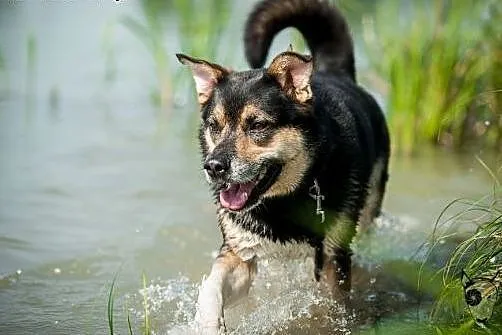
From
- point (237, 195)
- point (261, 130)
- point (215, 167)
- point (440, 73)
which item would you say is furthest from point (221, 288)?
point (440, 73)

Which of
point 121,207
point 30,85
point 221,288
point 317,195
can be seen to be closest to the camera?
point 221,288

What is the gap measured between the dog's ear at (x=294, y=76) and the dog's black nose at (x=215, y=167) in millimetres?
559

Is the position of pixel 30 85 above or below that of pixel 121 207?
above

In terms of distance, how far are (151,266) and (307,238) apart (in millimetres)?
1470

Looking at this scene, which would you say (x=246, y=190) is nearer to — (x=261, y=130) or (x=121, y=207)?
(x=261, y=130)

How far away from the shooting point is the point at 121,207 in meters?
6.63

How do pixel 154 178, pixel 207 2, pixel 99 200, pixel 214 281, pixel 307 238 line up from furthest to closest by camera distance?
1. pixel 207 2
2. pixel 154 178
3. pixel 99 200
4. pixel 307 238
5. pixel 214 281

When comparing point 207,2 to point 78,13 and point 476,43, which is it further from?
point 78,13

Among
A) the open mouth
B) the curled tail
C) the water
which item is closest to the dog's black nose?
the open mouth

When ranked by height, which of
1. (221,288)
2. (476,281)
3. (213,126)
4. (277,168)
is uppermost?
(213,126)

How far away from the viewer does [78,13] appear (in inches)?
494

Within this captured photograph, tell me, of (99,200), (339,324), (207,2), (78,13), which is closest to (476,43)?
(207,2)

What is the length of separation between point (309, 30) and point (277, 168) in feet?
5.82

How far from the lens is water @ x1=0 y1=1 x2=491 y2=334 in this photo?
182 inches
